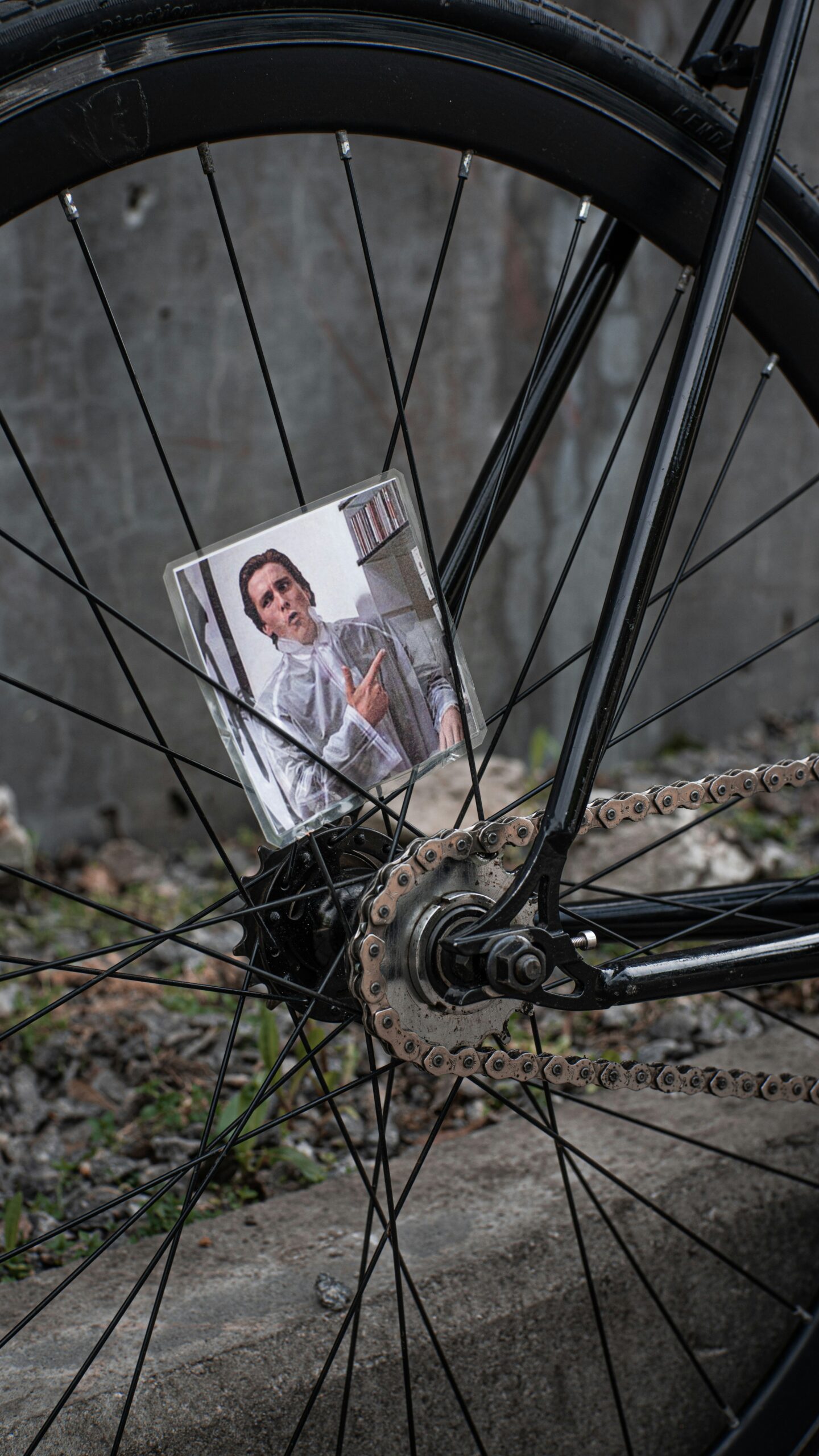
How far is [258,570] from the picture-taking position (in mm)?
961

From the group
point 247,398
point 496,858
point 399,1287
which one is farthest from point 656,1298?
point 247,398

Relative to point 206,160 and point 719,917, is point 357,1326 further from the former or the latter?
point 206,160

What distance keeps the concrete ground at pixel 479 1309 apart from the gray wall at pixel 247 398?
1.36 metres

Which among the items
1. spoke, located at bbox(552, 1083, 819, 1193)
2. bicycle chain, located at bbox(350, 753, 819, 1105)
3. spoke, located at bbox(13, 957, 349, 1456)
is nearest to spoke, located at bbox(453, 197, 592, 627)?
bicycle chain, located at bbox(350, 753, 819, 1105)

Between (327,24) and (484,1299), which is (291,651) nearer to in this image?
(327,24)

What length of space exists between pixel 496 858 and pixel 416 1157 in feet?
2.08

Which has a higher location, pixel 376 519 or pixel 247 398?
pixel 247 398

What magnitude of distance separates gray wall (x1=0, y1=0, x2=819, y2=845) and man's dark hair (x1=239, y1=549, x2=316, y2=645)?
1.50m

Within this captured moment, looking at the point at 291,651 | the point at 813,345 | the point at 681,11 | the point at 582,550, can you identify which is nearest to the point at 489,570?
the point at 582,550

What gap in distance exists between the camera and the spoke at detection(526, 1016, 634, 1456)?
110 centimetres

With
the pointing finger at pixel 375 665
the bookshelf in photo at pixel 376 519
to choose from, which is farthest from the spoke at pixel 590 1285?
the bookshelf in photo at pixel 376 519

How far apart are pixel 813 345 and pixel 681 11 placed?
2227mm

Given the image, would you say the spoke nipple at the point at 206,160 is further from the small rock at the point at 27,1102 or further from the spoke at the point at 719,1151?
the small rock at the point at 27,1102

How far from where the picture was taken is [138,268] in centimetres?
232
